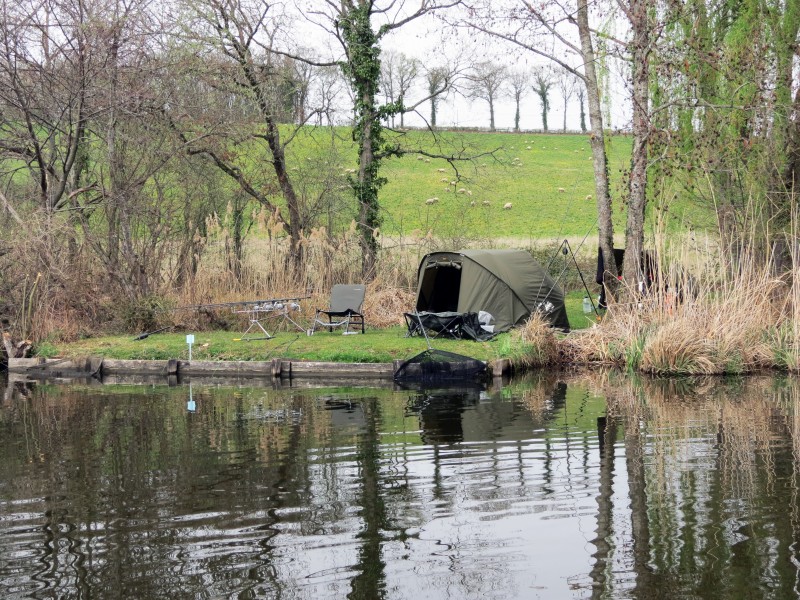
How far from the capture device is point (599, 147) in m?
18.6

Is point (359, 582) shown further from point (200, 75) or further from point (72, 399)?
point (200, 75)

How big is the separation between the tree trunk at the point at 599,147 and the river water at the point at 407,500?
659cm

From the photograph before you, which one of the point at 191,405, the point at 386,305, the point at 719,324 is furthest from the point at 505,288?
the point at 191,405

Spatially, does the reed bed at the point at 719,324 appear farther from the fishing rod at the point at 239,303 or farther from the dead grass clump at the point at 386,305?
the fishing rod at the point at 239,303

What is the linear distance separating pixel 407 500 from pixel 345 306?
10775 millimetres

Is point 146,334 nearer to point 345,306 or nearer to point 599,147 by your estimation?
point 345,306

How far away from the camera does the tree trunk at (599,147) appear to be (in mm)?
18328

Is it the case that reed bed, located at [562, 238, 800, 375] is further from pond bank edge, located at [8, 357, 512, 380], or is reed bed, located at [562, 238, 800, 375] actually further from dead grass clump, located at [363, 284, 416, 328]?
dead grass clump, located at [363, 284, 416, 328]

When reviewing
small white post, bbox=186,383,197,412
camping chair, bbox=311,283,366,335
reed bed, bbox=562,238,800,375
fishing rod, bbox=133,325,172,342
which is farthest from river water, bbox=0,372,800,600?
camping chair, bbox=311,283,366,335

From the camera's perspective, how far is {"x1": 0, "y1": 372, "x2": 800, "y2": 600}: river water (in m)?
5.38

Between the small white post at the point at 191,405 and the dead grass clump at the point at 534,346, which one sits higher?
the dead grass clump at the point at 534,346

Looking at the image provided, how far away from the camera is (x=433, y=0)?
2288 cm

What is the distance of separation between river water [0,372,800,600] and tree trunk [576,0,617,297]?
659 centimetres

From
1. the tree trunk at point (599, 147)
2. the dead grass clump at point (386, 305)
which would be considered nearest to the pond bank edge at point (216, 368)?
the dead grass clump at point (386, 305)
